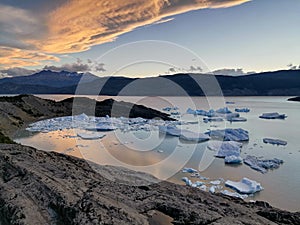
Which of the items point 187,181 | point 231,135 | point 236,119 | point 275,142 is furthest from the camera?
point 236,119

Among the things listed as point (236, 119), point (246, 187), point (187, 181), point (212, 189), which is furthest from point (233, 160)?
A: point (236, 119)

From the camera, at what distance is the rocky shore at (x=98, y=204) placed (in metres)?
4.22

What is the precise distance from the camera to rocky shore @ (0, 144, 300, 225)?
422 centimetres

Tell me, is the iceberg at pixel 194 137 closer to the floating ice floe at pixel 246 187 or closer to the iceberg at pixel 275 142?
the iceberg at pixel 275 142

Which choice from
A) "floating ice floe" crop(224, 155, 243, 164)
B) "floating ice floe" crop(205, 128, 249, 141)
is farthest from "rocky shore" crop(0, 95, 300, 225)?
"floating ice floe" crop(205, 128, 249, 141)

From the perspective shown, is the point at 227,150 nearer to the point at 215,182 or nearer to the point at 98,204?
the point at 215,182

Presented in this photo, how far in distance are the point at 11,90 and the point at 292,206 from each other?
151371mm

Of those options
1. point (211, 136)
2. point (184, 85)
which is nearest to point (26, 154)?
point (211, 136)

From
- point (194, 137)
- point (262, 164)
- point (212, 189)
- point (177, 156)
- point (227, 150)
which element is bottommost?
point (212, 189)

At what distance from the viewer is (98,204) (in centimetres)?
445

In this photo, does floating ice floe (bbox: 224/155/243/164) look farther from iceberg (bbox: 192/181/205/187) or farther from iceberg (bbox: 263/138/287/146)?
iceberg (bbox: 263/138/287/146)

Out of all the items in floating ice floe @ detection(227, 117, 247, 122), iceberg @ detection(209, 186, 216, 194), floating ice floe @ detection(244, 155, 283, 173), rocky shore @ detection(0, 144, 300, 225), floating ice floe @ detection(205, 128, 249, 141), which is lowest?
iceberg @ detection(209, 186, 216, 194)

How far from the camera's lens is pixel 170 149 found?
13492 millimetres

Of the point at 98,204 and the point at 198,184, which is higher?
the point at 98,204
